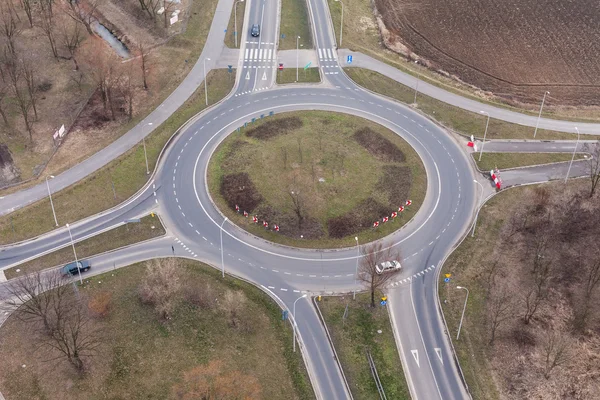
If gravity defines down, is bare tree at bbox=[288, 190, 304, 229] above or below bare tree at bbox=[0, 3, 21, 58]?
below

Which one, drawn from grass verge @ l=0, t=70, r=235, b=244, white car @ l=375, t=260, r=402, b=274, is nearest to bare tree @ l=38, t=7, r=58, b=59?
grass verge @ l=0, t=70, r=235, b=244

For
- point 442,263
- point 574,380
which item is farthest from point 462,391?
point 442,263

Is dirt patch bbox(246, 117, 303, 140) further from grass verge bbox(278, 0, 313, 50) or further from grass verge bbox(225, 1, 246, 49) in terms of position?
grass verge bbox(225, 1, 246, 49)

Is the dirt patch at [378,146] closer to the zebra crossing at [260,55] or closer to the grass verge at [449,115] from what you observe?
the grass verge at [449,115]

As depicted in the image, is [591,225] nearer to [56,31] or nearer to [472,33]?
[472,33]

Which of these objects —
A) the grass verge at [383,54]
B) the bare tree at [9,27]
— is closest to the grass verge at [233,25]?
the grass verge at [383,54]

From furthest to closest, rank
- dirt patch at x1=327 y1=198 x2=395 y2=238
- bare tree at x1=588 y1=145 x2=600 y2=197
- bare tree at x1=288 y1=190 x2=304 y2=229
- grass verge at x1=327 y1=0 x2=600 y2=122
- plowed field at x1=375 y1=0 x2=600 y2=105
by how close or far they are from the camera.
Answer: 1. plowed field at x1=375 y1=0 x2=600 y2=105
2. grass verge at x1=327 y1=0 x2=600 y2=122
3. bare tree at x1=588 y1=145 x2=600 y2=197
4. bare tree at x1=288 y1=190 x2=304 y2=229
5. dirt patch at x1=327 y1=198 x2=395 y2=238

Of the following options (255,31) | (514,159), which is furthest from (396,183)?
(255,31)
